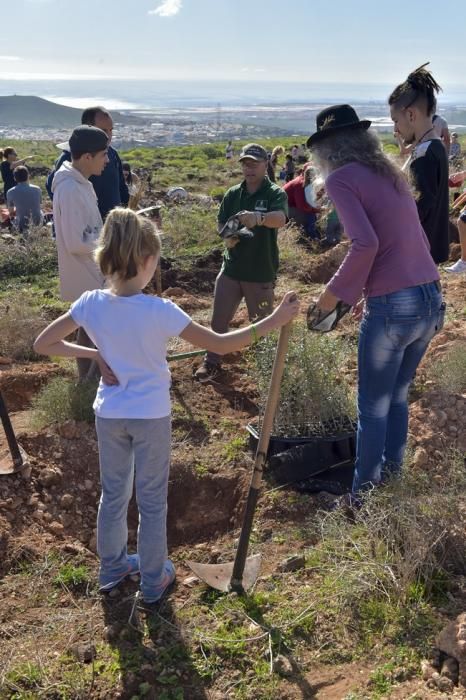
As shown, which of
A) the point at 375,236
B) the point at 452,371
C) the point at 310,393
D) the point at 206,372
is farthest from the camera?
the point at 206,372

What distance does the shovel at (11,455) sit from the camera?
3914 millimetres

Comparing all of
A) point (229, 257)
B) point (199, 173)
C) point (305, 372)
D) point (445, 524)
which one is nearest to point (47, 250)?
point (229, 257)

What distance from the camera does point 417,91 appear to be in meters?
3.30

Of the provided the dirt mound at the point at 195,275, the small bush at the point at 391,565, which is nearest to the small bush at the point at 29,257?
the dirt mound at the point at 195,275

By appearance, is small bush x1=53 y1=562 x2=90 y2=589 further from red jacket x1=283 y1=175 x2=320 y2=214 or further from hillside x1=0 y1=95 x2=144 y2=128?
hillside x1=0 y1=95 x2=144 y2=128

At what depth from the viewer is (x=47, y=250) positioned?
10.5 meters

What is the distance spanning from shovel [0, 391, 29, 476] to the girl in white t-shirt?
1323 millimetres

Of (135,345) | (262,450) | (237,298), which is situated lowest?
(262,450)

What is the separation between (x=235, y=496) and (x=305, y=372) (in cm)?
90

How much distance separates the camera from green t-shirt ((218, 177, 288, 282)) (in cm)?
473

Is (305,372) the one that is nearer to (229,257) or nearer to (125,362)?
(229,257)

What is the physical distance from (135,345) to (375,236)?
3.57 ft

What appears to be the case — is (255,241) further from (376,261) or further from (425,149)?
(376,261)

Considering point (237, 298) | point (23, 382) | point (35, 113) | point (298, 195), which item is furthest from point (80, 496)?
point (35, 113)
